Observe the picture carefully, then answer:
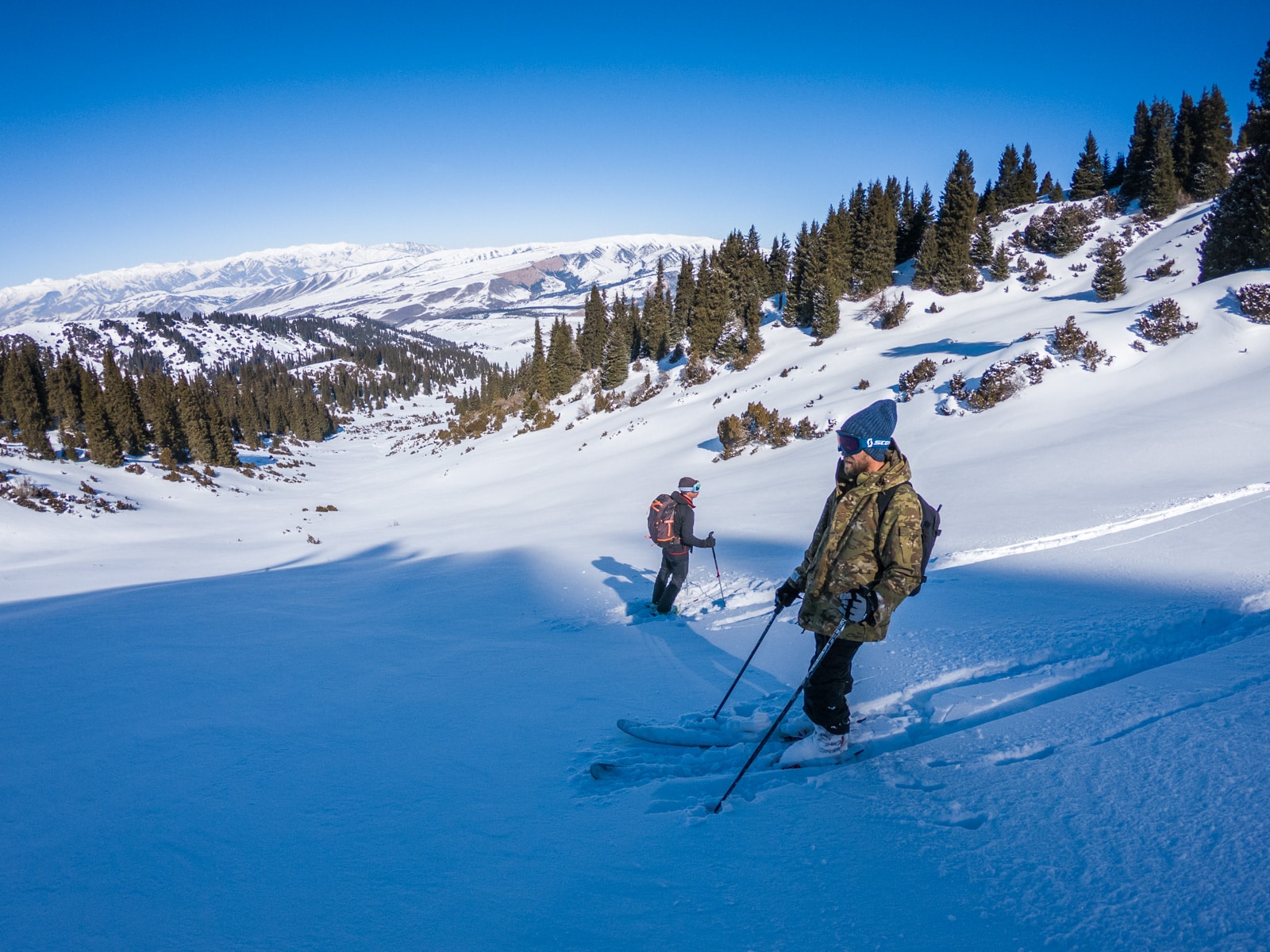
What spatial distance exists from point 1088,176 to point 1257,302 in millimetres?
39349

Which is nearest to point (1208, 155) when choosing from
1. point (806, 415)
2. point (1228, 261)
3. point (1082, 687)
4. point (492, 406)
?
point (1228, 261)

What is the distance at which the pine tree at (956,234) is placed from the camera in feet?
119

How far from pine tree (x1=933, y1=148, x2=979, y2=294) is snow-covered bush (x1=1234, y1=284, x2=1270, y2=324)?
2205 cm

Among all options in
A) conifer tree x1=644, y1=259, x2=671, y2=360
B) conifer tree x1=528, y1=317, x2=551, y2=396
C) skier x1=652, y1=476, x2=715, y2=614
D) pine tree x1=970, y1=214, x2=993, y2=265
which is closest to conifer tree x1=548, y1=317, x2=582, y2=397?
conifer tree x1=528, y1=317, x2=551, y2=396

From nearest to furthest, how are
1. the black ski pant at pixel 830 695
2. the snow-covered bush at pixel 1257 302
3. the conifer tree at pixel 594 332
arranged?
1. the black ski pant at pixel 830 695
2. the snow-covered bush at pixel 1257 302
3. the conifer tree at pixel 594 332

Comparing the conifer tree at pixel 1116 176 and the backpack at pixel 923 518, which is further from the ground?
the conifer tree at pixel 1116 176

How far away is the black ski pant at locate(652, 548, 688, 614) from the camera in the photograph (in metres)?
7.58

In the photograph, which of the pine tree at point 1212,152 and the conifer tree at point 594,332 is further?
the conifer tree at point 594,332

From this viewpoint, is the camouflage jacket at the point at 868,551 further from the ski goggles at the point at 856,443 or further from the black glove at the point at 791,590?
the black glove at the point at 791,590

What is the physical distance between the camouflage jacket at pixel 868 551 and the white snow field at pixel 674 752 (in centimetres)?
94

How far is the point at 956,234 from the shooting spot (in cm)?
3659

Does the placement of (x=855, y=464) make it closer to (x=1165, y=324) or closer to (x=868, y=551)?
(x=868, y=551)

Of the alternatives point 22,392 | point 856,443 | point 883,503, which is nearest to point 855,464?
point 856,443

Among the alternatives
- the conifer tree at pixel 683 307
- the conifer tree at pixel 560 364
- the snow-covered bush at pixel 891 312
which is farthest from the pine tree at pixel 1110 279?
the conifer tree at pixel 560 364
